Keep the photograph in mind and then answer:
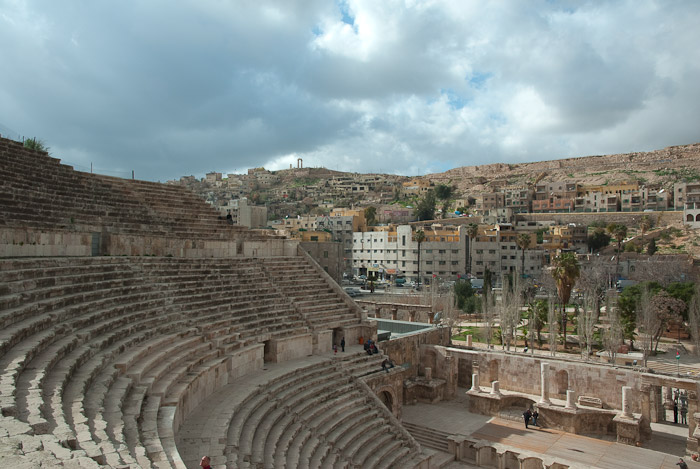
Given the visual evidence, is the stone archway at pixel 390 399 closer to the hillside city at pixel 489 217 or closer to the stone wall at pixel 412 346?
the stone wall at pixel 412 346

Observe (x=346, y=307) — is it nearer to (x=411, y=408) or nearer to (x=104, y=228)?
(x=411, y=408)

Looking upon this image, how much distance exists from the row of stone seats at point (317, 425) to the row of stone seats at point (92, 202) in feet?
30.9

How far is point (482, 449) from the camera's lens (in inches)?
759

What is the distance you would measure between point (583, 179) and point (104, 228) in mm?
131071

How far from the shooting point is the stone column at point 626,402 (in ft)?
67.8

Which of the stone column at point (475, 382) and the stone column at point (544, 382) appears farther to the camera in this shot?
the stone column at point (475, 382)

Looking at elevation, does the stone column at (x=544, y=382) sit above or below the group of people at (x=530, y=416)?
above

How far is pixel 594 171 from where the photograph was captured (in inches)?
5271

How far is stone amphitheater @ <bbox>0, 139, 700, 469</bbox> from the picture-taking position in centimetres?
866

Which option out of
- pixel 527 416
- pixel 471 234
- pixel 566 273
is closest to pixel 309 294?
pixel 527 416

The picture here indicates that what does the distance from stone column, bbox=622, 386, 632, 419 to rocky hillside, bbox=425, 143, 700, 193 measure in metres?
101

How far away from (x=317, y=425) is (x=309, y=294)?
8.38 metres

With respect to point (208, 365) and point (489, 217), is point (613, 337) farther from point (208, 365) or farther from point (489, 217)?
point (489, 217)

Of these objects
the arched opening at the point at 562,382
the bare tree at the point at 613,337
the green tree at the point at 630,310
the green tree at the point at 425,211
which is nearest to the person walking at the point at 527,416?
the arched opening at the point at 562,382
